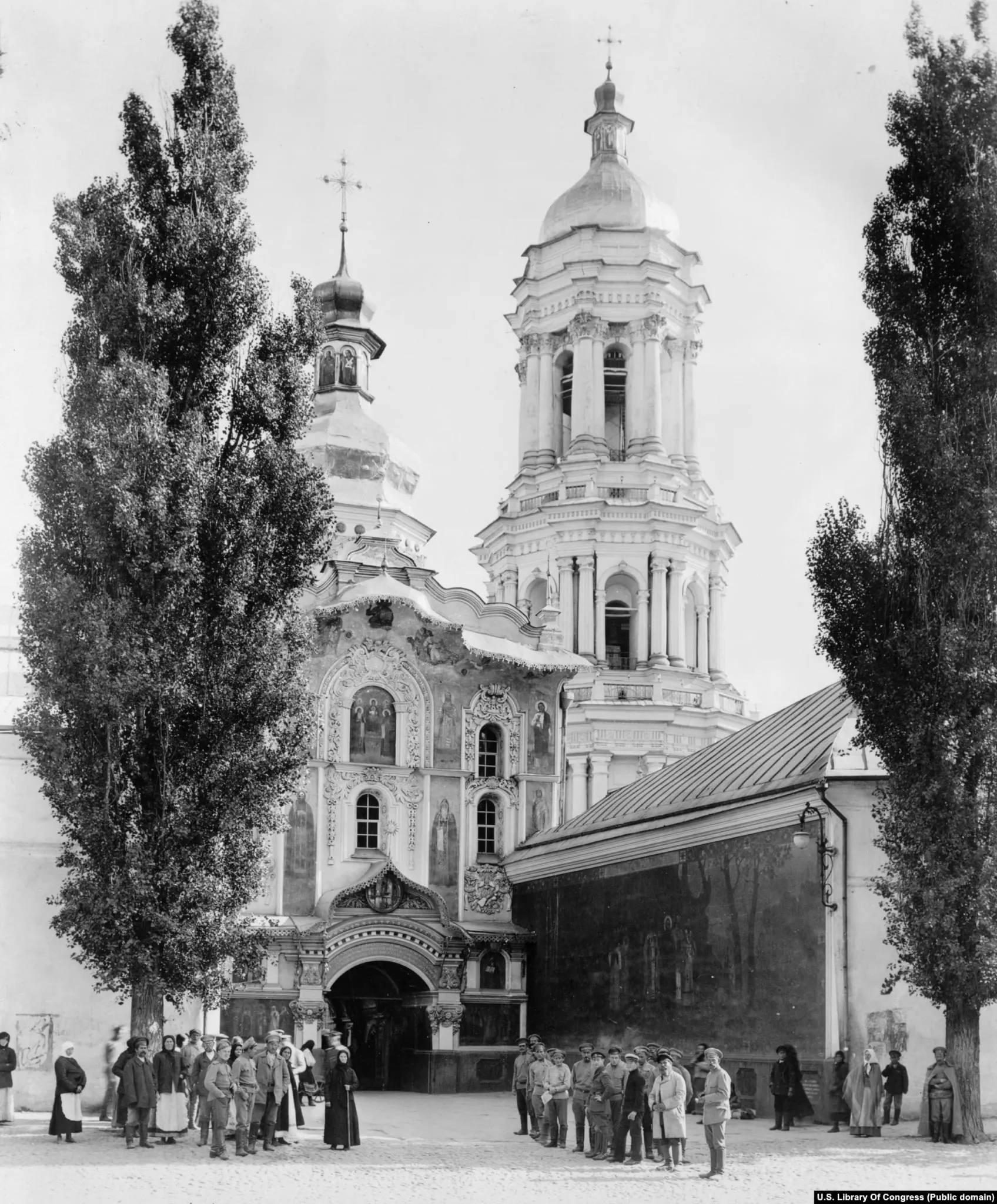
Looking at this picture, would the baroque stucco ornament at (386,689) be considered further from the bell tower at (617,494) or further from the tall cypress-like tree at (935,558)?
the tall cypress-like tree at (935,558)

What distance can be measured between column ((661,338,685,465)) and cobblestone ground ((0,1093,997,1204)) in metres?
29.3

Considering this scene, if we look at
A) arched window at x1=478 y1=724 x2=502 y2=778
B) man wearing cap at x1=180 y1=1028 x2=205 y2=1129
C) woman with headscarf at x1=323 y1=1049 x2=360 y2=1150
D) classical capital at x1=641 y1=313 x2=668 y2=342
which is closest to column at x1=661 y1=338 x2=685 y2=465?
classical capital at x1=641 y1=313 x2=668 y2=342

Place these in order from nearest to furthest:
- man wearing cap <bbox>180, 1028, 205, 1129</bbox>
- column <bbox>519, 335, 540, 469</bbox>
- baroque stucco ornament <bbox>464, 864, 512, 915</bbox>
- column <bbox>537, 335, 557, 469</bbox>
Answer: man wearing cap <bbox>180, 1028, 205, 1129</bbox> < baroque stucco ornament <bbox>464, 864, 512, 915</bbox> < column <bbox>537, 335, 557, 469</bbox> < column <bbox>519, 335, 540, 469</bbox>

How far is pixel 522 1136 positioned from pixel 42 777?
7560 millimetres

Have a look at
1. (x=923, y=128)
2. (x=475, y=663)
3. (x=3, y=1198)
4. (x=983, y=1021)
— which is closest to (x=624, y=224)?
(x=475, y=663)

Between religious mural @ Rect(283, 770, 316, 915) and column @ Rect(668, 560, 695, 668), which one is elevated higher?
column @ Rect(668, 560, 695, 668)

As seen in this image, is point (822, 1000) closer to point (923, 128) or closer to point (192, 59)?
point (923, 128)

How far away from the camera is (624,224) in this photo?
49.8 meters

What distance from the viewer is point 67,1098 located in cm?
1931

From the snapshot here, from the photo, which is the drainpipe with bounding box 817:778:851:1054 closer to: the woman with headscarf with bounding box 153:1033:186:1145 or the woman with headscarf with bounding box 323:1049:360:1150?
the woman with headscarf with bounding box 323:1049:360:1150

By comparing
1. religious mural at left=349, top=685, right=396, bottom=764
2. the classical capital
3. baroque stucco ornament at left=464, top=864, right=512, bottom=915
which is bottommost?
baroque stucco ornament at left=464, top=864, right=512, bottom=915

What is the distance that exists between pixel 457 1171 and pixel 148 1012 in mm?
4354

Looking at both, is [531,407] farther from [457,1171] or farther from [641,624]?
[457,1171]

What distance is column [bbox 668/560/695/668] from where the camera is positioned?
47.6 m
